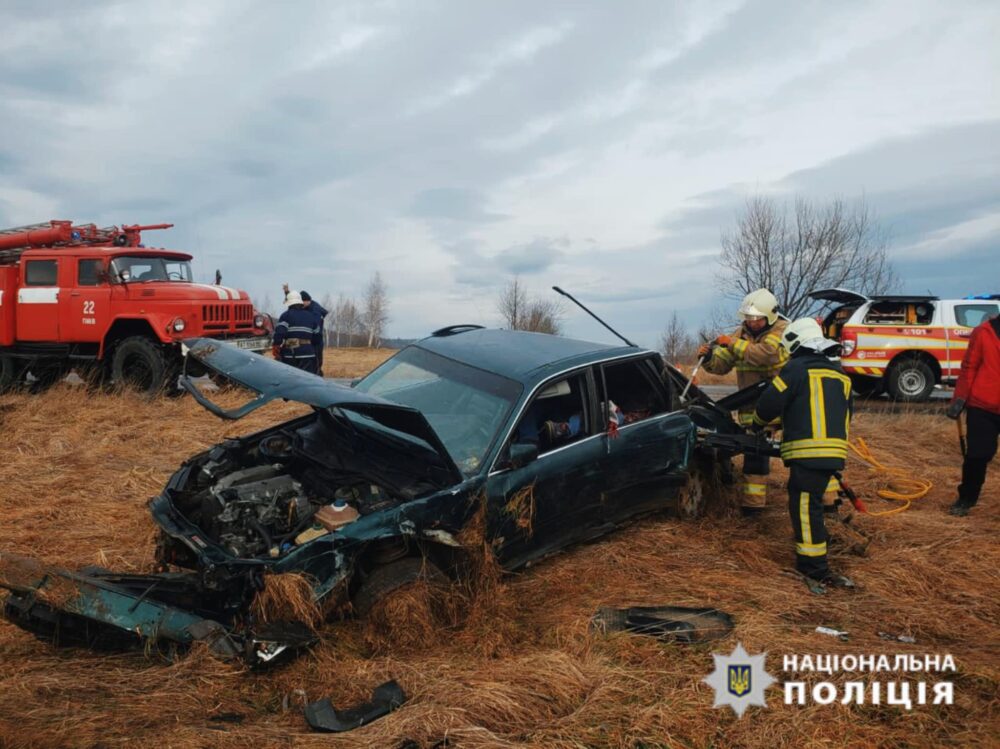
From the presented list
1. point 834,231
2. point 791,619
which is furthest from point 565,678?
point 834,231

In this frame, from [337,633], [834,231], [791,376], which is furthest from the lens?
[834,231]

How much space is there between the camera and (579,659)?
10.6ft

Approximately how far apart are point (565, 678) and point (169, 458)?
5.49 metres

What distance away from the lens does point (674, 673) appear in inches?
123

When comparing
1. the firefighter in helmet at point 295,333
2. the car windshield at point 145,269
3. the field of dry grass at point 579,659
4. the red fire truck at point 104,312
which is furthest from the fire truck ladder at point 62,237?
the field of dry grass at point 579,659

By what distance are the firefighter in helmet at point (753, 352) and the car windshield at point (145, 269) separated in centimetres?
899

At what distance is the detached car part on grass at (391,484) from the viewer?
3061 mm

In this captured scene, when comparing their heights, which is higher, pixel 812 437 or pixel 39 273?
pixel 39 273

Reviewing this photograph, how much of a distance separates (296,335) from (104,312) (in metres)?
3.53

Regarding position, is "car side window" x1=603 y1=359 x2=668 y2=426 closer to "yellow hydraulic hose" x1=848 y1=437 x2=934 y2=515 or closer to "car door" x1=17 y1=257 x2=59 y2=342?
"yellow hydraulic hose" x1=848 y1=437 x2=934 y2=515

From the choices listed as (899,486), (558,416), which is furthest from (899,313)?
(558,416)

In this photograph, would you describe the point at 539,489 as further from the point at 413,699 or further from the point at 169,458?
the point at 169,458

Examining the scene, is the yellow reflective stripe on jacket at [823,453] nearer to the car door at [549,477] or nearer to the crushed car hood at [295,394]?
the car door at [549,477]

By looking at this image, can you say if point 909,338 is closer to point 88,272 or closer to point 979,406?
point 979,406
